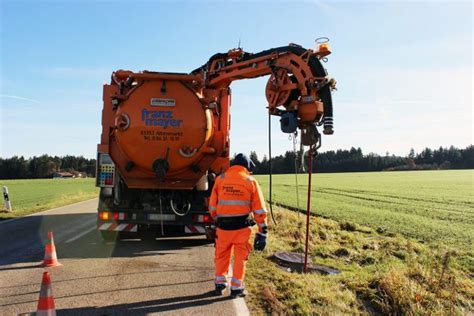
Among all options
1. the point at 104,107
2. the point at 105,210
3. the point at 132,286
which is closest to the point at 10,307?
the point at 132,286

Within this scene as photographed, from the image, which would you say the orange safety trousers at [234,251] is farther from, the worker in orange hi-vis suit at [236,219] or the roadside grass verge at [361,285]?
the roadside grass verge at [361,285]

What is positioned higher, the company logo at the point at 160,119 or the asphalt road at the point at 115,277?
the company logo at the point at 160,119

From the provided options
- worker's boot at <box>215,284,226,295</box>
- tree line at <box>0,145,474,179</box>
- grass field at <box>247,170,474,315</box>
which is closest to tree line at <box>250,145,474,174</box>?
tree line at <box>0,145,474,179</box>

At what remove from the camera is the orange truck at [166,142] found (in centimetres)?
796

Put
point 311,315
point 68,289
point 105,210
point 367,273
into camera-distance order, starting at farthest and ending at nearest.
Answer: point 105,210 → point 367,273 → point 68,289 → point 311,315

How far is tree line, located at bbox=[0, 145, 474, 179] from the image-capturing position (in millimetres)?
96750

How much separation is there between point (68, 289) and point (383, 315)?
392cm

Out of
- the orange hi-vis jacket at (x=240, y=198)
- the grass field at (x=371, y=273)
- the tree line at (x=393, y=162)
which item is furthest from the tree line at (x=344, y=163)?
the orange hi-vis jacket at (x=240, y=198)

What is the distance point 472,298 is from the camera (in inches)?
225

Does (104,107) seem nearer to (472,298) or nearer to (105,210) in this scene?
(105,210)

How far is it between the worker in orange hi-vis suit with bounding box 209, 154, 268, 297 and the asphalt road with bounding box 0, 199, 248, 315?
45cm

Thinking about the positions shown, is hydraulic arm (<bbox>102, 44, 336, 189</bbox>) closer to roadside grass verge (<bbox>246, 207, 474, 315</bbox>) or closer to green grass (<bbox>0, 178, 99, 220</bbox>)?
roadside grass verge (<bbox>246, 207, 474, 315</bbox>)

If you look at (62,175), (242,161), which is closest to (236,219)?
(242,161)

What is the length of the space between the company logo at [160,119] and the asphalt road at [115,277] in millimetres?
2478
